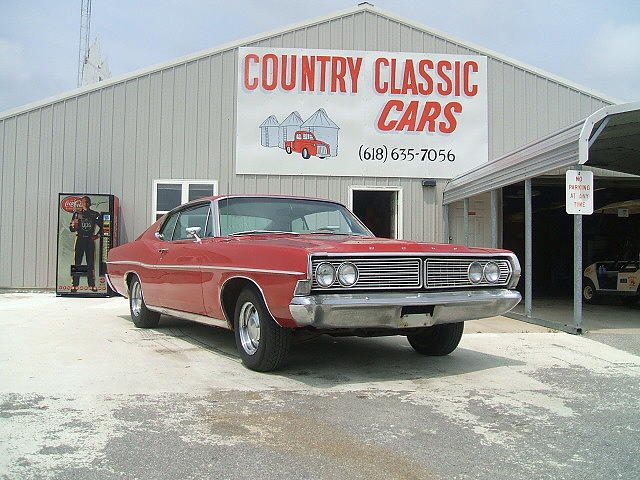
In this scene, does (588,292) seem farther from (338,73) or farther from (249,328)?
(249,328)

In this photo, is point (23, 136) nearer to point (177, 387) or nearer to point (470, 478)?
point (177, 387)

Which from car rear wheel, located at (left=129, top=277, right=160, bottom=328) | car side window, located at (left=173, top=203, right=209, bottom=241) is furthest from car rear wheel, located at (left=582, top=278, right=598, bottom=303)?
car side window, located at (left=173, top=203, right=209, bottom=241)

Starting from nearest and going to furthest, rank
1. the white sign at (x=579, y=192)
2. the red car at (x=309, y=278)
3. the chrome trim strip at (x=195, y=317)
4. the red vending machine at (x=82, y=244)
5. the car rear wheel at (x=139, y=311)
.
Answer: the red car at (x=309, y=278) → the chrome trim strip at (x=195, y=317) → the car rear wheel at (x=139, y=311) → the white sign at (x=579, y=192) → the red vending machine at (x=82, y=244)

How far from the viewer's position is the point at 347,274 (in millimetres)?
4445

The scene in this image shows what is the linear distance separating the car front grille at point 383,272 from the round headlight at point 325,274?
3 cm

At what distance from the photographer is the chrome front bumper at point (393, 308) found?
4.27m

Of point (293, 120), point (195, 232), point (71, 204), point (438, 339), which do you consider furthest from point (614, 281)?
point (71, 204)

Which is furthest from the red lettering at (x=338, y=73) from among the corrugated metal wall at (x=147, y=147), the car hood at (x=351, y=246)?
the car hood at (x=351, y=246)

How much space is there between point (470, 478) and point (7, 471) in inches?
89.6

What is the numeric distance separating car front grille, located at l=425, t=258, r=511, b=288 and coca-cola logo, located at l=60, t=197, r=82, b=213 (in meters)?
8.80

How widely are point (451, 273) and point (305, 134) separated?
8217 mm

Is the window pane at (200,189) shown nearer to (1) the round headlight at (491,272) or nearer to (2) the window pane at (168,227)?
(2) the window pane at (168,227)

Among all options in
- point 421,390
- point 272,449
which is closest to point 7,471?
point 272,449

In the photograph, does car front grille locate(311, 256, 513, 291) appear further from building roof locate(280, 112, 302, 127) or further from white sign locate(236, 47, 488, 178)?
building roof locate(280, 112, 302, 127)
